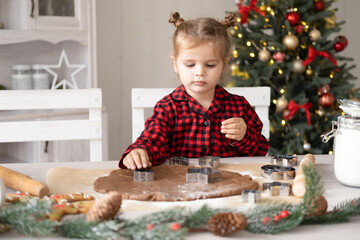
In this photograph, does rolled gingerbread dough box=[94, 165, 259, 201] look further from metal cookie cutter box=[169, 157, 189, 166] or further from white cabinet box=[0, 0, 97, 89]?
white cabinet box=[0, 0, 97, 89]

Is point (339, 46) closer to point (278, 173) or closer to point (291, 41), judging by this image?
point (291, 41)

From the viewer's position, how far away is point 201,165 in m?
1.23

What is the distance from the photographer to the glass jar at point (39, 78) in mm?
2975

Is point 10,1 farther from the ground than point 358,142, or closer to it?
farther from the ground

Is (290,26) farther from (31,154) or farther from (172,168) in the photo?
(172,168)

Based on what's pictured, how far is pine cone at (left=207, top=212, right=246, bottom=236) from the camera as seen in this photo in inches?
28.5

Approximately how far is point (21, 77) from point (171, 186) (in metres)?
2.22

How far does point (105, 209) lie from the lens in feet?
2.34

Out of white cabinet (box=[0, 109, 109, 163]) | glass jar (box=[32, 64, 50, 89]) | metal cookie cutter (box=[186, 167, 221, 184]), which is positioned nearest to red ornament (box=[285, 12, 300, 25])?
white cabinet (box=[0, 109, 109, 163])

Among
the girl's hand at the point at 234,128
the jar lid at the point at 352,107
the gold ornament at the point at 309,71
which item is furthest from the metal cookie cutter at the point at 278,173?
the gold ornament at the point at 309,71

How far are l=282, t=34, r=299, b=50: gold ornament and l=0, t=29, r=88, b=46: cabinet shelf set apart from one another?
3.98ft

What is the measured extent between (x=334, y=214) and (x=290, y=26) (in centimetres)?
223

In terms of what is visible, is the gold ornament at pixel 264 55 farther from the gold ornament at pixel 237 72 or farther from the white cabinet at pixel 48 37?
the white cabinet at pixel 48 37

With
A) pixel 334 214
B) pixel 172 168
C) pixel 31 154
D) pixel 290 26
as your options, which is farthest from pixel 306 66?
pixel 334 214
